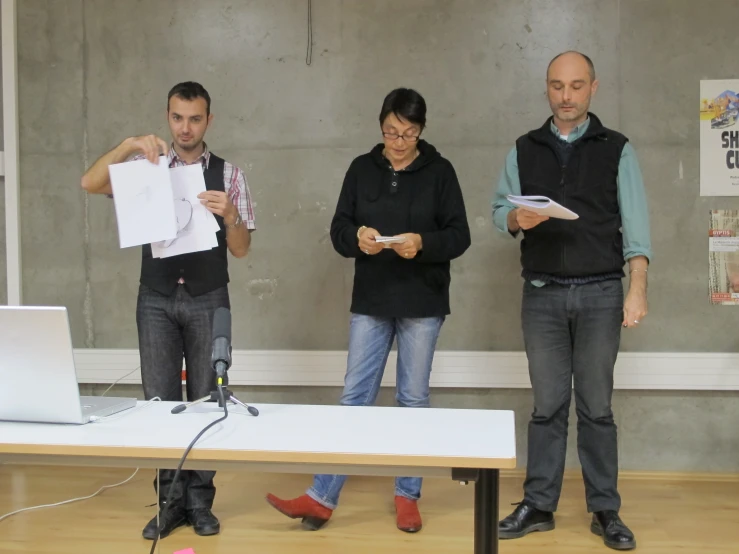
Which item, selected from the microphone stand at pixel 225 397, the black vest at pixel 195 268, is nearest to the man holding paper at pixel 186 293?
the black vest at pixel 195 268

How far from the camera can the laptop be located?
5.79 feet

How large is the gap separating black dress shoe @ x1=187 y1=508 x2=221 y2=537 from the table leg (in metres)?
1.52

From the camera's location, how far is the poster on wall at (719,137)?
3.68 m

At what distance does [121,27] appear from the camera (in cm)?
392

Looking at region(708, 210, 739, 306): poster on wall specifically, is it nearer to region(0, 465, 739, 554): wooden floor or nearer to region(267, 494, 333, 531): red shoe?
region(0, 465, 739, 554): wooden floor

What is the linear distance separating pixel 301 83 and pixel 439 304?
1468mm

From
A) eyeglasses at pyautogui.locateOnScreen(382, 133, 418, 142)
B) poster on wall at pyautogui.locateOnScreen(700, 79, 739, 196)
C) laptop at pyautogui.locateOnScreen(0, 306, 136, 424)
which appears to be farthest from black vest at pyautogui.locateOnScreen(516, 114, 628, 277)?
laptop at pyautogui.locateOnScreen(0, 306, 136, 424)

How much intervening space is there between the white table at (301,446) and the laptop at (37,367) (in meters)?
0.04

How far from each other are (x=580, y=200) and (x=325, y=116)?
1452mm

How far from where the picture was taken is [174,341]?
3.00 m

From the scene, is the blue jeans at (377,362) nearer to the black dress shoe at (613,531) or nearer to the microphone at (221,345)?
the black dress shoe at (613,531)

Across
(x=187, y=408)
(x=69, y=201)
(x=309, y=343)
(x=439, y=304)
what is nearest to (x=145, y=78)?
(x=69, y=201)

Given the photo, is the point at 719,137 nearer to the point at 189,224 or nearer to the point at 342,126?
the point at 342,126

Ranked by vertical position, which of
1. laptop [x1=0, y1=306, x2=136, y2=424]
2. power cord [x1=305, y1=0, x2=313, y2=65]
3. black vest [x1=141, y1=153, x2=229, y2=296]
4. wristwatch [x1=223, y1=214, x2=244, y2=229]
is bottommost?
laptop [x1=0, y1=306, x2=136, y2=424]
